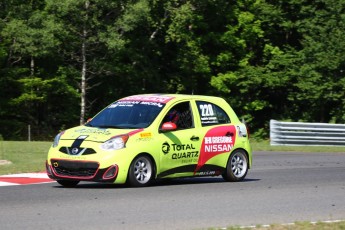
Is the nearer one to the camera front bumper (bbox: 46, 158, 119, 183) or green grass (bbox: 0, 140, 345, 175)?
front bumper (bbox: 46, 158, 119, 183)

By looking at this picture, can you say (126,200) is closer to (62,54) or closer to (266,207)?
(266,207)

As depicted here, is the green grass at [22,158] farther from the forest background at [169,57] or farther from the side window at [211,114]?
the forest background at [169,57]

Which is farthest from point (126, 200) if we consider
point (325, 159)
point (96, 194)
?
point (325, 159)

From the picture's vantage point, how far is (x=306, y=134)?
32562 millimetres

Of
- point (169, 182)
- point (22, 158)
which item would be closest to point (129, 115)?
point (169, 182)

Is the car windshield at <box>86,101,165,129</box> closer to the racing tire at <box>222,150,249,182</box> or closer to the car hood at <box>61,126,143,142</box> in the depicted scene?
the car hood at <box>61,126,143,142</box>

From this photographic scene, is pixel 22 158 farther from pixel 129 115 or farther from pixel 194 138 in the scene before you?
pixel 194 138

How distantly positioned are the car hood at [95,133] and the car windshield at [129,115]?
28 centimetres

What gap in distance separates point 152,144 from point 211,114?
6.17 ft

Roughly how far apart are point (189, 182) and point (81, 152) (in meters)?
2.88

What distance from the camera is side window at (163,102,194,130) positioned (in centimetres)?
1550

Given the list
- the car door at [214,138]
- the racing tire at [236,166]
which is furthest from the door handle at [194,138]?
the racing tire at [236,166]

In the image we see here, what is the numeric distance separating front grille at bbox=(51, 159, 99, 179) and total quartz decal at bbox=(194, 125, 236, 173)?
7.64 ft

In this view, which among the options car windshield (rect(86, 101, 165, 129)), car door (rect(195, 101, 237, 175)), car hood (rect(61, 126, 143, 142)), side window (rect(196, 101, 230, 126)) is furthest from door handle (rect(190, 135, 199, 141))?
car hood (rect(61, 126, 143, 142))
